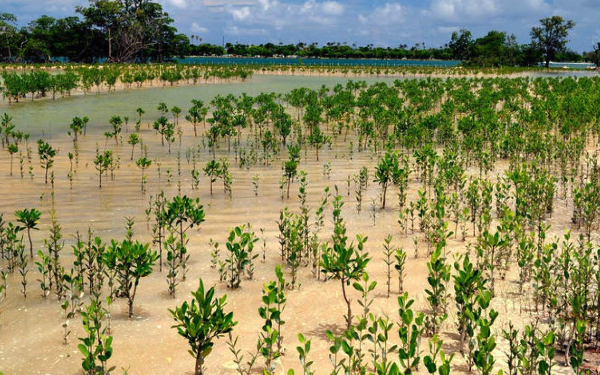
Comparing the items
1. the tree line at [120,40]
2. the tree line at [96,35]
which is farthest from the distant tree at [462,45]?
the tree line at [96,35]

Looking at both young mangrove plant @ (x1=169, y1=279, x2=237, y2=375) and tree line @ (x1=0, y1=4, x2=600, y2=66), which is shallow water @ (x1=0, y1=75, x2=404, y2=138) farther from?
tree line @ (x1=0, y1=4, x2=600, y2=66)

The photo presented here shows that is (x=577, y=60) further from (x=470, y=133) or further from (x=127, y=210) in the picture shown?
(x=127, y=210)

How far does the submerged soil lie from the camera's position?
519cm

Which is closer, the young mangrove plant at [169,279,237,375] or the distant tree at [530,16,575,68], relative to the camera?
the young mangrove plant at [169,279,237,375]

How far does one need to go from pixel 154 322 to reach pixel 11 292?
225cm

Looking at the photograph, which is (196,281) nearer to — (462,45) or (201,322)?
(201,322)

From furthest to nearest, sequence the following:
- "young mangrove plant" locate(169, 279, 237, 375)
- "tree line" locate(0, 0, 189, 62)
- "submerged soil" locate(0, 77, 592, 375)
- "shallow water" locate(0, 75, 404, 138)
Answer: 1. "tree line" locate(0, 0, 189, 62)
2. "shallow water" locate(0, 75, 404, 138)
3. "submerged soil" locate(0, 77, 592, 375)
4. "young mangrove plant" locate(169, 279, 237, 375)

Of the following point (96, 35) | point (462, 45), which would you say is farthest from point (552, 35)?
point (96, 35)

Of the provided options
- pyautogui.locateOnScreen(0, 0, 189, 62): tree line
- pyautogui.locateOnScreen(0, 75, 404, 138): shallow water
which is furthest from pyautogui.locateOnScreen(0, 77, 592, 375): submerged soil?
pyautogui.locateOnScreen(0, 0, 189, 62): tree line

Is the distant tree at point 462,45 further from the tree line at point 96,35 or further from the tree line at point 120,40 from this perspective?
the tree line at point 96,35

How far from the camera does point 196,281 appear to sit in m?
7.07

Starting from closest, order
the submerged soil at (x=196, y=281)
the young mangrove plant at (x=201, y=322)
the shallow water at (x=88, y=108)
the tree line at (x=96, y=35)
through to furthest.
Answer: the young mangrove plant at (x=201, y=322) → the submerged soil at (x=196, y=281) → the shallow water at (x=88, y=108) → the tree line at (x=96, y=35)

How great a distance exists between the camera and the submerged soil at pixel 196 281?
17.0 feet

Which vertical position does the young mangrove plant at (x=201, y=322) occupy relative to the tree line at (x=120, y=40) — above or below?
below
